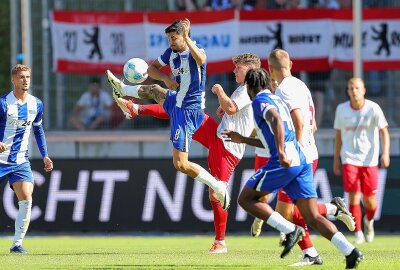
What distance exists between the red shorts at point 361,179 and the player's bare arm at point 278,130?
611cm

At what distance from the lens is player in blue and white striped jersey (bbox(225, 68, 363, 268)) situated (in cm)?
1202

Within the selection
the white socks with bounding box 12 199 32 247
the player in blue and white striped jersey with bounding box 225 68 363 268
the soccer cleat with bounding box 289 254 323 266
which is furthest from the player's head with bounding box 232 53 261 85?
the white socks with bounding box 12 199 32 247

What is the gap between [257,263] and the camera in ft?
44.0

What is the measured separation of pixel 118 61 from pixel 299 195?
43.9ft

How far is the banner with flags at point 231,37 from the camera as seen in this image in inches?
968

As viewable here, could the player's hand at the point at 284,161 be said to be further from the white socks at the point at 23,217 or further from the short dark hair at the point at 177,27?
the white socks at the point at 23,217

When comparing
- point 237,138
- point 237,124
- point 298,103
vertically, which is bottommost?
point 237,124

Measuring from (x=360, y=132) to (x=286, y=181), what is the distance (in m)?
6.30

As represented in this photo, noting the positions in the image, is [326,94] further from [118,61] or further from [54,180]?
[54,180]

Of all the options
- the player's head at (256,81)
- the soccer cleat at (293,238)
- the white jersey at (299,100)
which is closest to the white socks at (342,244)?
the soccer cleat at (293,238)

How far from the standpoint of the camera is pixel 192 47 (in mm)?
14336

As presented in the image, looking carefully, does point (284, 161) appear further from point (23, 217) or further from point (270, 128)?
point (23, 217)

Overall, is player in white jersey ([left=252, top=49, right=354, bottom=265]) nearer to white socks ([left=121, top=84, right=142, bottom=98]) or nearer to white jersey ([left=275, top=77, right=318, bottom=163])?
white jersey ([left=275, top=77, right=318, bottom=163])

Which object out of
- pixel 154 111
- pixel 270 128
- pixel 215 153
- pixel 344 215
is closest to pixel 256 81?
pixel 270 128
